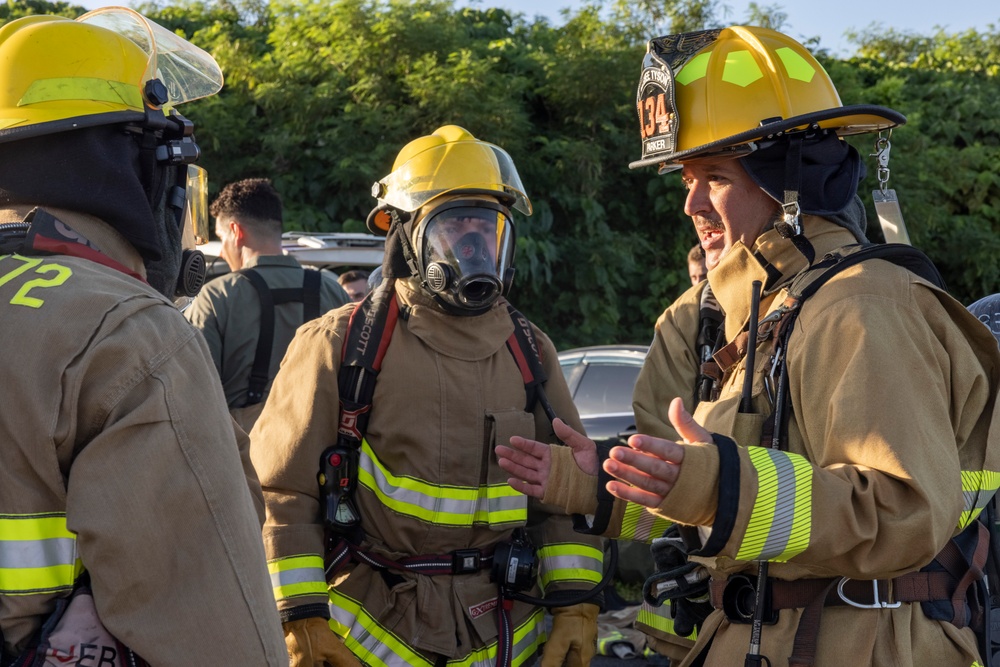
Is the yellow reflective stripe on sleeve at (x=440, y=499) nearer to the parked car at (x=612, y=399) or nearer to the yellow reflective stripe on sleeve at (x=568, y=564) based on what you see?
the yellow reflective stripe on sleeve at (x=568, y=564)

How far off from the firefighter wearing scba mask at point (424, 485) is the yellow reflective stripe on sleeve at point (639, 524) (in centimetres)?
59

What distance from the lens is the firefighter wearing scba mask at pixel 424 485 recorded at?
290 centimetres

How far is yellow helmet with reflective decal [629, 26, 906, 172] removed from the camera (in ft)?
7.32

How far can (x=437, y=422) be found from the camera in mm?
3000

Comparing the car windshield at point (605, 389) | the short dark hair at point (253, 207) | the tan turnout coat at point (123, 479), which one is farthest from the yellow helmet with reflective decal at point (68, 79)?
the car windshield at point (605, 389)

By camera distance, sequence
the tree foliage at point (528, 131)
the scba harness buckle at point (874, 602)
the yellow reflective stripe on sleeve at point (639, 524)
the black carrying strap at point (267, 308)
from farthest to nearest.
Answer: the tree foliage at point (528, 131) → the black carrying strap at point (267, 308) → the yellow reflective stripe on sleeve at point (639, 524) → the scba harness buckle at point (874, 602)

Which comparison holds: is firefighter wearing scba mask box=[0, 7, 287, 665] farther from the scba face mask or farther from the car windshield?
the car windshield

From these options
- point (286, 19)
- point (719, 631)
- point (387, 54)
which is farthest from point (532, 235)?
point (719, 631)

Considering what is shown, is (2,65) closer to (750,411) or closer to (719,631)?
(750,411)

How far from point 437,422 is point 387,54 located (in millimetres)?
9054

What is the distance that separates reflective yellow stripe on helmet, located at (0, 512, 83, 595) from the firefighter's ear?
6.45 feet

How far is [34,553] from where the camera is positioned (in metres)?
1.51

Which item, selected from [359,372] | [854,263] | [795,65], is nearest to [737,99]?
[795,65]

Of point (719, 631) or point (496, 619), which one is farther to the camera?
point (496, 619)
